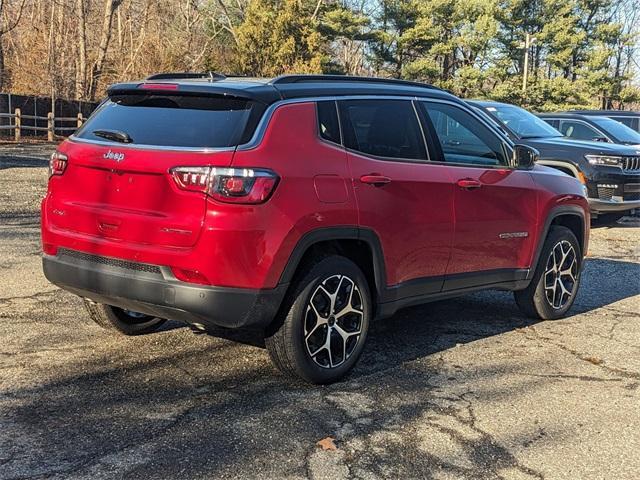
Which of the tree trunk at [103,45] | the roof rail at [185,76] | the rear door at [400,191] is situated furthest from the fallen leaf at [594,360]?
the tree trunk at [103,45]

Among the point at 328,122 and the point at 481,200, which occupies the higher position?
the point at 328,122

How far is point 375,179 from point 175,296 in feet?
4.72

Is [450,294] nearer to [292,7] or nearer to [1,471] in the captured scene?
[1,471]

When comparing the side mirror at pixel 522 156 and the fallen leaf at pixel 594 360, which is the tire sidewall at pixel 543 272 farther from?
the fallen leaf at pixel 594 360

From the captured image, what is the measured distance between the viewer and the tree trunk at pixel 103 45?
34.8m

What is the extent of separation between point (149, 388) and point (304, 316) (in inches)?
39.3

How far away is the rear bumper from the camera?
379 centimetres

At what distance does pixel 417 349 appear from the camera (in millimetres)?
5133

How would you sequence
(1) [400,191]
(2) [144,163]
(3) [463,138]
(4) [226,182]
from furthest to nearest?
1. (3) [463,138]
2. (1) [400,191]
3. (2) [144,163]
4. (4) [226,182]

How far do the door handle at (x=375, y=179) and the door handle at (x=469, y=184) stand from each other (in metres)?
0.78

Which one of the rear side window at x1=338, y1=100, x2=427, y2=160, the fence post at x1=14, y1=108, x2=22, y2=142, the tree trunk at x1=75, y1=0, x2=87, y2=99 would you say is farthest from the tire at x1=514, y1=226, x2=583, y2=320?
the tree trunk at x1=75, y1=0, x2=87, y2=99

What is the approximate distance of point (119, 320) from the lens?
16.5 feet

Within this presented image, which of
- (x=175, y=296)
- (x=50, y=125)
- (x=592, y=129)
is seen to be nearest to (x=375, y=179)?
(x=175, y=296)

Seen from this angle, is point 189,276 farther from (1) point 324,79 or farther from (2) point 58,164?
(1) point 324,79
